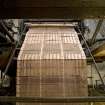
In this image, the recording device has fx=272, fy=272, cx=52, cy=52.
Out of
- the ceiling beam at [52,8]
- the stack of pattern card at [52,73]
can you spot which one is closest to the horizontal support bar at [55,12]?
the ceiling beam at [52,8]

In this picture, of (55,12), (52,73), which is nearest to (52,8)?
(55,12)

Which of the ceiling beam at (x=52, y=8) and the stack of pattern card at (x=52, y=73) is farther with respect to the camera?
the stack of pattern card at (x=52, y=73)

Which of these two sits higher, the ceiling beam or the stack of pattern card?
the ceiling beam

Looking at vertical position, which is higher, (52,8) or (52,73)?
(52,8)

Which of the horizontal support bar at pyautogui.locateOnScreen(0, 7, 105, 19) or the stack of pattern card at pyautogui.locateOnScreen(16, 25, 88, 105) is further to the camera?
the stack of pattern card at pyautogui.locateOnScreen(16, 25, 88, 105)

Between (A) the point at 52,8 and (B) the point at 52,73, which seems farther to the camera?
(B) the point at 52,73

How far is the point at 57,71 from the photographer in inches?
144

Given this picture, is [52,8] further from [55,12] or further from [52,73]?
[52,73]

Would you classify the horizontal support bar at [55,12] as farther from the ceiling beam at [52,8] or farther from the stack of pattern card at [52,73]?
the stack of pattern card at [52,73]

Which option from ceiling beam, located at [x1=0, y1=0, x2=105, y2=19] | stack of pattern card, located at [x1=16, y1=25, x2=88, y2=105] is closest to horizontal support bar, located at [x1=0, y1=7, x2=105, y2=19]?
ceiling beam, located at [x1=0, y1=0, x2=105, y2=19]

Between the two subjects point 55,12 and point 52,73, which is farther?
point 52,73

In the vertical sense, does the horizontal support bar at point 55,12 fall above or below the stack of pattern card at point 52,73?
above

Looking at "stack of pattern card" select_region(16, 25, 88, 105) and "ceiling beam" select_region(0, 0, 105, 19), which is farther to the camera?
"stack of pattern card" select_region(16, 25, 88, 105)

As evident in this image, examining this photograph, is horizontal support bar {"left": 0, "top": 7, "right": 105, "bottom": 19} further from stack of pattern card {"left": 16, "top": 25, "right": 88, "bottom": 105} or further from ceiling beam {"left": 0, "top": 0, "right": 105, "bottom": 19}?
stack of pattern card {"left": 16, "top": 25, "right": 88, "bottom": 105}
